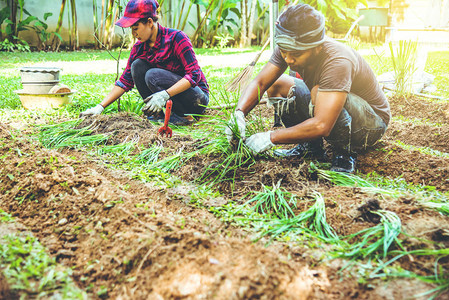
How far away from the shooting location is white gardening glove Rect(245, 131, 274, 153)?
2.03 metres

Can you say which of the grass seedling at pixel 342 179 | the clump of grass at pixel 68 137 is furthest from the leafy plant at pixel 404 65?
the clump of grass at pixel 68 137

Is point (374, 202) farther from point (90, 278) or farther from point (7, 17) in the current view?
point (7, 17)

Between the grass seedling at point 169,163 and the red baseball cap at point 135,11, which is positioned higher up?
the red baseball cap at point 135,11

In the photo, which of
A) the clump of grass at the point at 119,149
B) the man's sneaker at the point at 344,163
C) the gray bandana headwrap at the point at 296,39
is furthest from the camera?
the clump of grass at the point at 119,149

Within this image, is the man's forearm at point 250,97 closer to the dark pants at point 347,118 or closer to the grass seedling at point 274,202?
the dark pants at point 347,118

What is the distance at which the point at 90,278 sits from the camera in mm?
1256

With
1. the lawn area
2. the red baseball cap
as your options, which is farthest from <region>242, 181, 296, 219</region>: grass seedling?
the red baseball cap

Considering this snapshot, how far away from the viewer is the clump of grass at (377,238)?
4.39 ft

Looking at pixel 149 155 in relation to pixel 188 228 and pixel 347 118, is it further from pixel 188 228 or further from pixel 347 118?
pixel 347 118

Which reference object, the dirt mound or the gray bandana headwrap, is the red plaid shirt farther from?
the dirt mound

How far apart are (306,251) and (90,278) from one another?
807 millimetres

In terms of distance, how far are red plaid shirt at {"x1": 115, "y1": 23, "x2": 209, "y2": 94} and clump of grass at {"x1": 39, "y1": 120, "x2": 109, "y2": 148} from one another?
0.52 metres

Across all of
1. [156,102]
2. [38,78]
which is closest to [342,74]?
[156,102]

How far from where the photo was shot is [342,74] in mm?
1861
